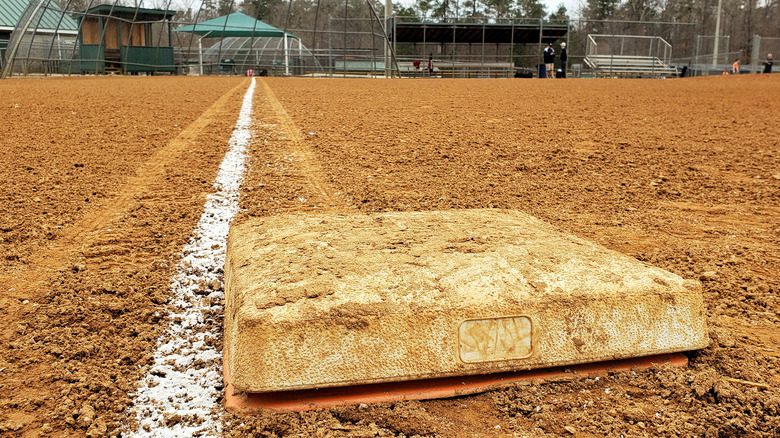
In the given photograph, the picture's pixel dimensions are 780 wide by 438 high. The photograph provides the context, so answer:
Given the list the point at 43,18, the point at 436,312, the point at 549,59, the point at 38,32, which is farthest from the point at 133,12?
the point at 436,312

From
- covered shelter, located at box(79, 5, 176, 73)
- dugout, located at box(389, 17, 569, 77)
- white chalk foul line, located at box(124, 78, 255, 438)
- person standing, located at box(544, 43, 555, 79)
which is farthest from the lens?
dugout, located at box(389, 17, 569, 77)

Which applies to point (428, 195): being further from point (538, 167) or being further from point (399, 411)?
point (399, 411)

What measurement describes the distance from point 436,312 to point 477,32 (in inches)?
1285

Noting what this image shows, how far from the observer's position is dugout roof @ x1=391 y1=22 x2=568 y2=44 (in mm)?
29772

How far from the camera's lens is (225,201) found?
2.98 m

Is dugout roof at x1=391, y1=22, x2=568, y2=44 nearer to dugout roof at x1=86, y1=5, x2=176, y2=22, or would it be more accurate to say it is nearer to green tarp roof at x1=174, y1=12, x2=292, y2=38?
green tarp roof at x1=174, y1=12, x2=292, y2=38

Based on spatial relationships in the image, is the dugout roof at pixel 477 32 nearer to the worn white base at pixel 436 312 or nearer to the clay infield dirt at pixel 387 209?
the clay infield dirt at pixel 387 209

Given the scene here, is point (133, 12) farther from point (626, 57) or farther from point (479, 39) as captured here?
point (626, 57)

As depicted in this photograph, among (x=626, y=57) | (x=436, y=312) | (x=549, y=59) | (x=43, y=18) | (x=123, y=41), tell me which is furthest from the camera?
(x=626, y=57)

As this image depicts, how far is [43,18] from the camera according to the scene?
2358 cm

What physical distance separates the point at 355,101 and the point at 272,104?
1.50 metres

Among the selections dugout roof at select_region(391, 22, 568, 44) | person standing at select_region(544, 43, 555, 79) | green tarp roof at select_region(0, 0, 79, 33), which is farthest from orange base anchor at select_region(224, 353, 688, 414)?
dugout roof at select_region(391, 22, 568, 44)

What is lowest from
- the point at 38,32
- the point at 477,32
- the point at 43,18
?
the point at 38,32

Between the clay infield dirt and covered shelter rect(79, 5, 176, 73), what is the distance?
60.6 ft
